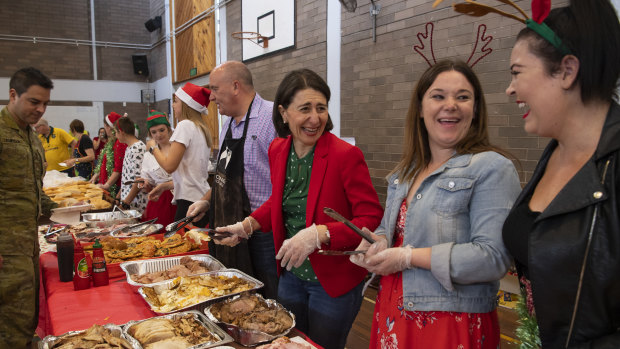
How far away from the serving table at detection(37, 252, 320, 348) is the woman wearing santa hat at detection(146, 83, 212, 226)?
1.19 m

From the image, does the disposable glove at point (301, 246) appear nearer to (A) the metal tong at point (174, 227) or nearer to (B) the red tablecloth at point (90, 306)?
(B) the red tablecloth at point (90, 306)

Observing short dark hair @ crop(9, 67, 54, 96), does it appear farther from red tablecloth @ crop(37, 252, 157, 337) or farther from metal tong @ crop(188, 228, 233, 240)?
metal tong @ crop(188, 228, 233, 240)

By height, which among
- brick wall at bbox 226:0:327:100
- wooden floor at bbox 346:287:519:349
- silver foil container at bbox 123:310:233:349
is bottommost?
wooden floor at bbox 346:287:519:349

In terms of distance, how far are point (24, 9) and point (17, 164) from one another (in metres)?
11.7

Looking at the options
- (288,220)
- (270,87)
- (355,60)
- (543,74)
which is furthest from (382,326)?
(270,87)

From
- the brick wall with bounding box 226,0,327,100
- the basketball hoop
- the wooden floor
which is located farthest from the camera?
the basketball hoop

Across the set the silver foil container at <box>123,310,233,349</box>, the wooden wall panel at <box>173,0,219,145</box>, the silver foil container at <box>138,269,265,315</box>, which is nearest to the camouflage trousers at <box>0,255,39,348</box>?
the silver foil container at <box>138,269,265,315</box>

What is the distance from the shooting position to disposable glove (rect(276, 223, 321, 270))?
1.53m

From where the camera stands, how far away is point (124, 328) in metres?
1.47

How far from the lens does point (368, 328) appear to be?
336 cm

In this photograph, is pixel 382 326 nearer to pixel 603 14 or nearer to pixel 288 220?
pixel 288 220

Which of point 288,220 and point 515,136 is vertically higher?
point 515,136

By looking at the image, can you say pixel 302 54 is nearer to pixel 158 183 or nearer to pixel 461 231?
pixel 158 183

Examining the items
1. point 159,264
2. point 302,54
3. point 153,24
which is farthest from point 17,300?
point 153,24
